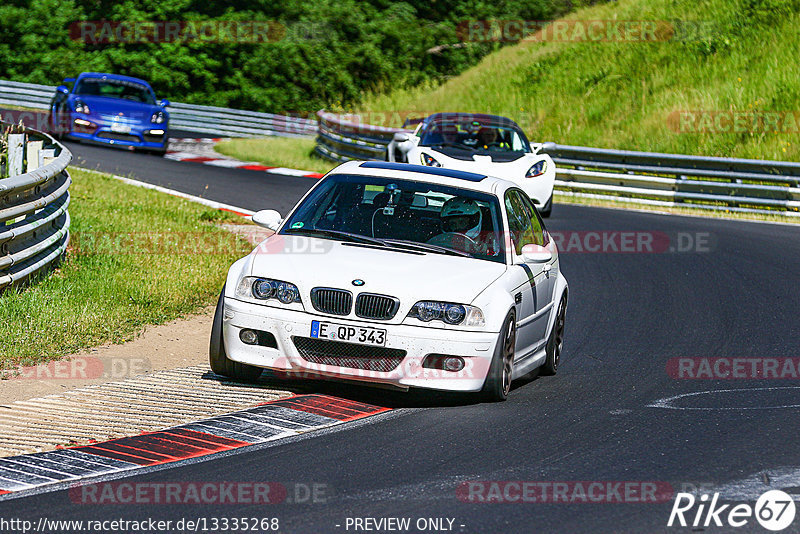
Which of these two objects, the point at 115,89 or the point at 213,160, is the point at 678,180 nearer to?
the point at 213,160

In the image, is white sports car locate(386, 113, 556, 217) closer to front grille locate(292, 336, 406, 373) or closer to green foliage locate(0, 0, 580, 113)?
front grille locate(292, 336, 406, 373)

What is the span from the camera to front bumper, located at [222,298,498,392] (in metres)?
7.29

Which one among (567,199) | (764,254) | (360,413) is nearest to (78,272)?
(360,413)

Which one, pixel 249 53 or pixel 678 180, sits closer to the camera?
pixel 678 180

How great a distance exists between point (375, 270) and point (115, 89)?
19.0 m

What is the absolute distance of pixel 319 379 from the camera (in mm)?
7953

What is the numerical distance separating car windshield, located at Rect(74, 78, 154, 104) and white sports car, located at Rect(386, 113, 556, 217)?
8.50 meters

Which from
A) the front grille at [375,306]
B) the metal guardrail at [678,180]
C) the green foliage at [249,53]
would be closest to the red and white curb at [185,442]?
the front grille at [375,306]

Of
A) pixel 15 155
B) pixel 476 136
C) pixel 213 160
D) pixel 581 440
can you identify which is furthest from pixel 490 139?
pixel 581 440

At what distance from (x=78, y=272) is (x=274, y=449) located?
18.0 feet

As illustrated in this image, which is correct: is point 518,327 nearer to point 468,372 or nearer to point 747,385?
point 468,372

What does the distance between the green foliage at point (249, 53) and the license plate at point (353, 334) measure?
122ft

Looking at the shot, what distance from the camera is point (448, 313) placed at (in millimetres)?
7395

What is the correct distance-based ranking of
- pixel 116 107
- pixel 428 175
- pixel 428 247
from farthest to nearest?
pixel 116 107 < pixel 428 175 < pixel 428 247
